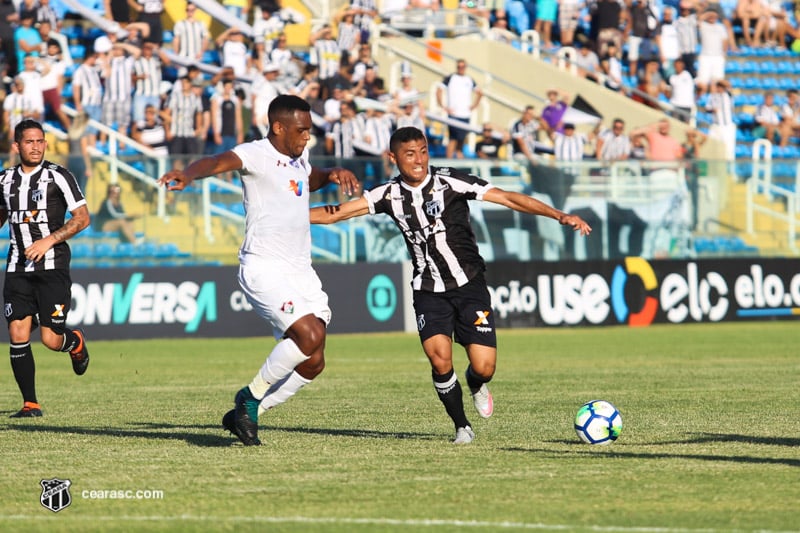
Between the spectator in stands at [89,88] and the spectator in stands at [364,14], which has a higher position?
the spectator in stands at [364,14]

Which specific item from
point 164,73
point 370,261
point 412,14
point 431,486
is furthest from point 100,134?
point 431,486

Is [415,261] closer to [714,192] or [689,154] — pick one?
[714,192]

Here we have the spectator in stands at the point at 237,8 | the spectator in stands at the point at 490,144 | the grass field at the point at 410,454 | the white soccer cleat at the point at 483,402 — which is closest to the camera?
the grass field at the point at 410,454

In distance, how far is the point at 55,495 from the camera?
281 inches

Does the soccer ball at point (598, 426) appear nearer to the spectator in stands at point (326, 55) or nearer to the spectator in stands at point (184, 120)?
the spectator in stands at point (184, 120)

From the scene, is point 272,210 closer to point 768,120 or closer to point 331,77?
point 331,77

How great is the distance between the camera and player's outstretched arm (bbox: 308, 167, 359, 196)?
9.66 meters

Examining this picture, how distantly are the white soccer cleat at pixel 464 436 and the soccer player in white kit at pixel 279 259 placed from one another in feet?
3.25

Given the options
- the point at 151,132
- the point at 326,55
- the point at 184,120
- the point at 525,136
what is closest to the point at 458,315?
the point at 184,120

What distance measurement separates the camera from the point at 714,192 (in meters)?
24.4

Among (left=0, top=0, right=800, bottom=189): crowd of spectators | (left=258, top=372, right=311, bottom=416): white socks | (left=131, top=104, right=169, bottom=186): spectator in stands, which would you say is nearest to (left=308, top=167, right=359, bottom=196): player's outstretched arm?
(left=258, top=372, right=311, bottom=416): white socks

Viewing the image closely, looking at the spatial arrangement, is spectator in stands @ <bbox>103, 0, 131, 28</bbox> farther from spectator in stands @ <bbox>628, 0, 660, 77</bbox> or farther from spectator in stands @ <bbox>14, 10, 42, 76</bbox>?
spectator in stands @ <bbox>628, 0, 660, 77</bbox>

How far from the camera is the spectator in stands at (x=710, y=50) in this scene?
3216 cm

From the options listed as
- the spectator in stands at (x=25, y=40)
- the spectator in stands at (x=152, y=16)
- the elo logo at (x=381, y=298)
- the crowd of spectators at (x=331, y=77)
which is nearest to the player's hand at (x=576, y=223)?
the crowd of spectators at (x=331, y=77)
